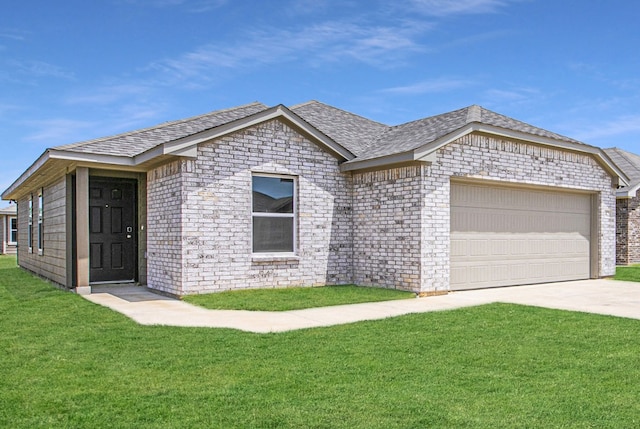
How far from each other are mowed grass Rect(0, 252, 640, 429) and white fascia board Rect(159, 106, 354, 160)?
3561mm

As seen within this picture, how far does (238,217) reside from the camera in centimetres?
1118

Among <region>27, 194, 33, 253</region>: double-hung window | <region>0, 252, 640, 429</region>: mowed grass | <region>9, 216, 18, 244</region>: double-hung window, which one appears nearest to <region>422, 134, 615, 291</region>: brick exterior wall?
<region>0, 252, 640, 429</region>: mowed grass

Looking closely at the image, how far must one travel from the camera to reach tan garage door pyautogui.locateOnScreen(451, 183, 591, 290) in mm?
12203

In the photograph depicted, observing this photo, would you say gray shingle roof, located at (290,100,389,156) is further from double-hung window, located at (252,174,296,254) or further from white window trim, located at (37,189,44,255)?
white window trim, located at (37,189,44,255)

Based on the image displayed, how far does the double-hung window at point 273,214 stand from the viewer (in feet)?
37.9

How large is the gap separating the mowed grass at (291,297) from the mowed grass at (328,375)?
1960 mm

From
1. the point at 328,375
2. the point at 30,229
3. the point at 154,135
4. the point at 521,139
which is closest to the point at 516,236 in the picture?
the point at 521,139

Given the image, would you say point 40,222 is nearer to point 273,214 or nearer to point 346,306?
point 273,214

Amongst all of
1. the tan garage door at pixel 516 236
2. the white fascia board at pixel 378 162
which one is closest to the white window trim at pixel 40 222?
the white fascia board at pixel 378 162

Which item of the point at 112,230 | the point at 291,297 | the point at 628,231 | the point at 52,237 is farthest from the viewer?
the point at 628,231

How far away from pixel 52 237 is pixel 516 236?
11.5 metres

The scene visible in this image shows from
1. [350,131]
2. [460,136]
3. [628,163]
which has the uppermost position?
[350,131]

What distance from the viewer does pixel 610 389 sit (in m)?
4.77

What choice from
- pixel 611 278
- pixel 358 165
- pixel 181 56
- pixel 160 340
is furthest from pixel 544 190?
pixel 160 340
